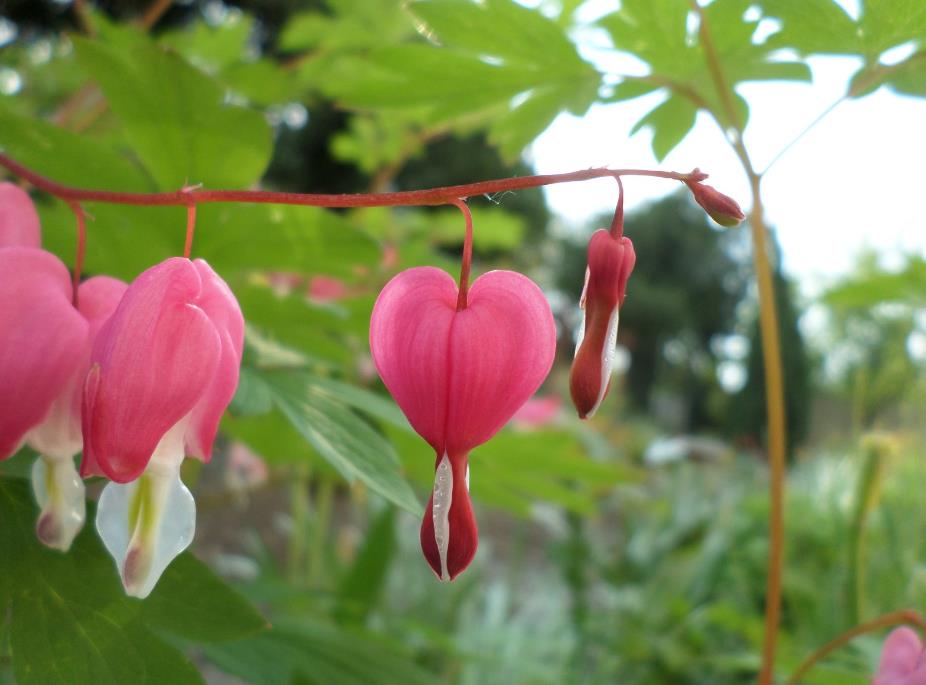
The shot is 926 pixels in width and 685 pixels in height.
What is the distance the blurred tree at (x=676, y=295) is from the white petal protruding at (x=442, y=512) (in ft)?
47.1

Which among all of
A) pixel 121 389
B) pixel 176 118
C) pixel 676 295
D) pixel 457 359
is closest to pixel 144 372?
pixel 121 389

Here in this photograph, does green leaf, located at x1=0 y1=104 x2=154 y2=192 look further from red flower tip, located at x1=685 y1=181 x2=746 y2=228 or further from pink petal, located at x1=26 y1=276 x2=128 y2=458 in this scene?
red flower tip, located at x1=685 y1=181 x2=746 y2=228

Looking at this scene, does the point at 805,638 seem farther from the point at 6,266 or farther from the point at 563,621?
the point at 6,266

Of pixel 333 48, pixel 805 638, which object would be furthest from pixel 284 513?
pixel 333 48

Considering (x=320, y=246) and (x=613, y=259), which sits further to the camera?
(x=320, y=246)

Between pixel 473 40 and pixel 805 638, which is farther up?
pixel 473 40

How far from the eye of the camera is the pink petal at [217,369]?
32 cm

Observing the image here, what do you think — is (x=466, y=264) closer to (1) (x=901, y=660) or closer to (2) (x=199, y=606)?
(2) (x=199, y=606)

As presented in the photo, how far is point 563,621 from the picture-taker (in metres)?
2.48

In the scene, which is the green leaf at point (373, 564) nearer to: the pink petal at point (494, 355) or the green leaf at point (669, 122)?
the green leaf at point (669, 122)

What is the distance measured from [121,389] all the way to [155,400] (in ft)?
0.04

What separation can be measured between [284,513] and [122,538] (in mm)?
4829

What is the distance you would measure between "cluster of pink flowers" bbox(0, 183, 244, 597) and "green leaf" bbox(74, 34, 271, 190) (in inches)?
6.6

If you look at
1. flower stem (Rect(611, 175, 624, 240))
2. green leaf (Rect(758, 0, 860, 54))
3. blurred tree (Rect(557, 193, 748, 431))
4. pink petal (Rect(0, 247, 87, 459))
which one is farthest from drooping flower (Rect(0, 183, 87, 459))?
blurred tree (Rect(557, 193, 748, 431))
